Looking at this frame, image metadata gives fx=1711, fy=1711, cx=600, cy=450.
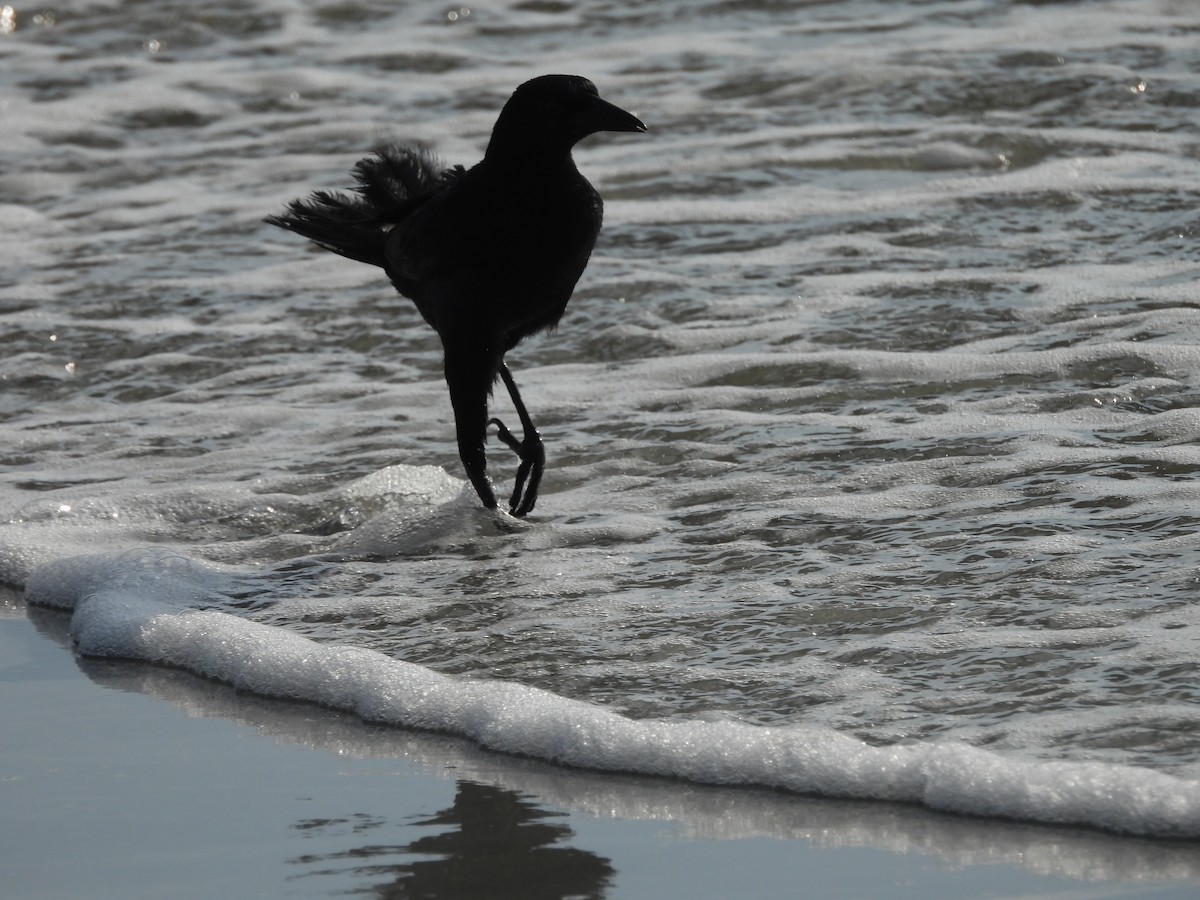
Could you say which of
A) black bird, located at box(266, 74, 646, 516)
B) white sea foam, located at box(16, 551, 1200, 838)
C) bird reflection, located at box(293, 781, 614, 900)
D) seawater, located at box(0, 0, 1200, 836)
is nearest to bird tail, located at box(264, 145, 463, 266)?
Result: black bird, located at box(266, 74, 646, 516)

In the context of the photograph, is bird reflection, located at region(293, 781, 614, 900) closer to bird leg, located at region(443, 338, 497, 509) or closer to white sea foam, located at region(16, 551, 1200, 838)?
white sea foam, located at region(16, 551, 1200, 838)

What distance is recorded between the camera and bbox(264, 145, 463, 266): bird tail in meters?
5.19

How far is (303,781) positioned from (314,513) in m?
1.84

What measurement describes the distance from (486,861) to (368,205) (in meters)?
2.99

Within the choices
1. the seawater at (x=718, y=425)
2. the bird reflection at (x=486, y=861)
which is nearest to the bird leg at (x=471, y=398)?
the seawater at (x=718, y=425)

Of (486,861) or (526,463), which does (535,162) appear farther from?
(486,861)

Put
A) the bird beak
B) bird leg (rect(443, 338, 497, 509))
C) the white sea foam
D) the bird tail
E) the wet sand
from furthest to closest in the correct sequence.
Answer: the bird tail, bird leg (rect(443, 338, 497, 509)), the bird beak, the white sea foam, the wet sand

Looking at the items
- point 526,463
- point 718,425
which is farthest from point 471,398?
point 718,425

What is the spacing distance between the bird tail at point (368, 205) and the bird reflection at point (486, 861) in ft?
8.35

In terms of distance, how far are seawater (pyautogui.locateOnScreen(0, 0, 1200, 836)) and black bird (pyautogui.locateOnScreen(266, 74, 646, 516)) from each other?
36 centimetres

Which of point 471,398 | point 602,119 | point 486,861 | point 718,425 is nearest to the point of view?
point 486,861

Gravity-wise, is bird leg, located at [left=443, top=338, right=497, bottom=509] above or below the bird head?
below

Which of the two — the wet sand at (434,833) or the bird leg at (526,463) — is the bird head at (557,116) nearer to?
the bird leg at (526,463)

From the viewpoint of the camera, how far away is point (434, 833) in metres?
2.88
